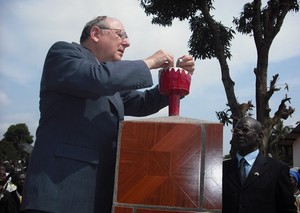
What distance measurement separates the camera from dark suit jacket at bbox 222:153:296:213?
2838 millimetres

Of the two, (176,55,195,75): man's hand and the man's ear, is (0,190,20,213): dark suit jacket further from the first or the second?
(176,55,195,75): man's hand

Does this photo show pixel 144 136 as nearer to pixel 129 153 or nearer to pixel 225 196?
pixel 129 153

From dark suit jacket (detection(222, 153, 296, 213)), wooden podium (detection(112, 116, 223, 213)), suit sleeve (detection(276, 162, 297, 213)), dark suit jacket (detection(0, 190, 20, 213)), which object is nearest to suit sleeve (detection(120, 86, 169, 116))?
wooden podium (detection(112, 116, 223, 213))

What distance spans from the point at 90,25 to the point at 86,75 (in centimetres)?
39

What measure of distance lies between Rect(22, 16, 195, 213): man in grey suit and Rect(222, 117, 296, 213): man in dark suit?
1.64 meters

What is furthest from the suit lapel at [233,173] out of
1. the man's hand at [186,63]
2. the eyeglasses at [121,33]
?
the eyeglasses at [121,33]

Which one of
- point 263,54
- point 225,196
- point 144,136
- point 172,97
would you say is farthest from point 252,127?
point 263,54

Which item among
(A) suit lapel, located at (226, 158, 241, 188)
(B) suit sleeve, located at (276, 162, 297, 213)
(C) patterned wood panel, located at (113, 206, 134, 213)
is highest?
(A) suit lapel, located at (226, 158, 241, 188)

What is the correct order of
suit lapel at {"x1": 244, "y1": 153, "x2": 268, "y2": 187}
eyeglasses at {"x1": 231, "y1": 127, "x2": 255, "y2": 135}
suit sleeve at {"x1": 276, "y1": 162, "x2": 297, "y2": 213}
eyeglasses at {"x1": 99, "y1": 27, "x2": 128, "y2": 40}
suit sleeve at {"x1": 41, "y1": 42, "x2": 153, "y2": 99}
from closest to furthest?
suit sleeve at {"x1": 41, "y1": 42, "x2": 153, "y2": 99} → eyeglasses at {"x1": 99, "y1": 27, "x2": 128, "y2": 40} → suit sleeve at {"x1": 276, "y1": 162, "x2": 297, "y2": 213} → suit lapel at {"x1": 244, "y1": 153, "x2": 268, "y2": 187} → eyeglasses at {"x1": 231, "y1": 127, "x2": 255, "y2": 135}

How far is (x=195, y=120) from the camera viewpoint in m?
1.34

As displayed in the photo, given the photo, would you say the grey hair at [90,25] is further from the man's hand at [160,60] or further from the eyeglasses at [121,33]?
the man's hand at [160,60]

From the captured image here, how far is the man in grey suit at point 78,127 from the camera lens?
1352 millimetres

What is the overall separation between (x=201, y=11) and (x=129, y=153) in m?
9.95

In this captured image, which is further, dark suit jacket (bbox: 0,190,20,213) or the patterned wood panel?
dark suit jacket (bbox: 0,190,20,213)
